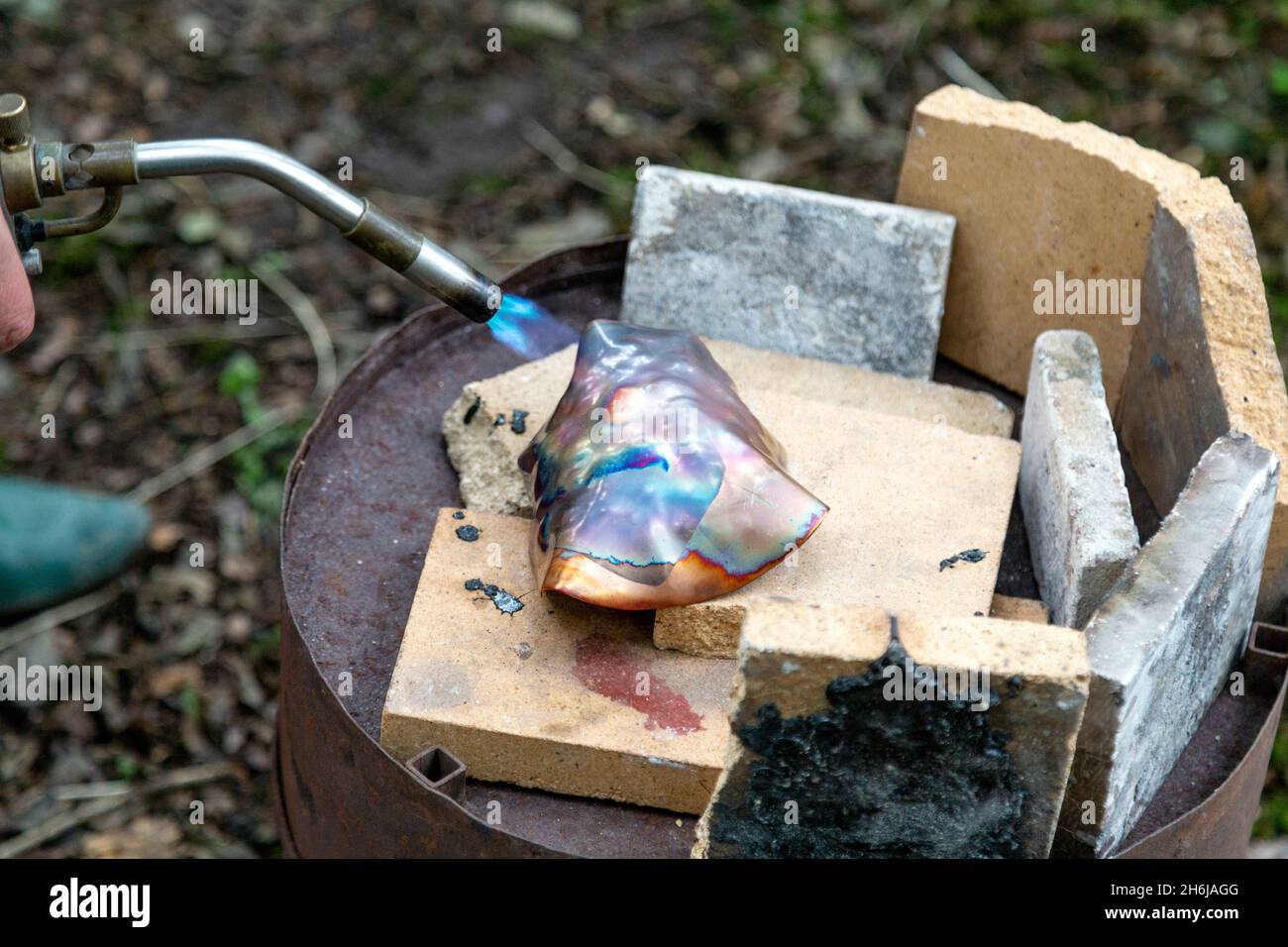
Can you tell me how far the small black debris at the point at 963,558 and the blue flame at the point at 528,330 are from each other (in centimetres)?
95

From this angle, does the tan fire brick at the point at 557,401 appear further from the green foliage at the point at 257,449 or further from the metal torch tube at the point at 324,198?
the green foliage at the point at 257,449

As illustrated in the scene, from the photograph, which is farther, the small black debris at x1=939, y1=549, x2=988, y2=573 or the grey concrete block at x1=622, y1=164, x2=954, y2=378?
the grey concrete block at x1=622, y1=164, x2=954, y2=378

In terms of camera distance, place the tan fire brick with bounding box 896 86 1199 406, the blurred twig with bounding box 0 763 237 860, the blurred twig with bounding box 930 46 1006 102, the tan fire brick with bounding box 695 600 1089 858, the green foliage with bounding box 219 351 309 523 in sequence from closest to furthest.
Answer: the tan fire brick with bounding box 695 600 1089 858
the tan fire brick with bounding box 896 86 1199 406
the blurred twig with bounding box 0 763 237 860
the green foliage with bounding box 219 351 309 523
the blurred twig with bounding box 930 46 1006 102

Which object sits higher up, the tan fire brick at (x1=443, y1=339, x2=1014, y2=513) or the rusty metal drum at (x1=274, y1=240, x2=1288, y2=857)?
the tan fire brick at (x1=443, y1=339, x2=1014, y2=513)

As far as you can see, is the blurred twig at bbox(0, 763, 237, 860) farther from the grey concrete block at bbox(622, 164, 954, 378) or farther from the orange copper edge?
the orange copper edge

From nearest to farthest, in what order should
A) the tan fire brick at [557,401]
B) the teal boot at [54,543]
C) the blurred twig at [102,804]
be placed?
the teal boot at [54,543], the tan fire brick at [557,401], the blurred twig at [102,804]

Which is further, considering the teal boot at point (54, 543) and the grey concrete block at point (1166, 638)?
the grey concrete block at point (1166, 638)

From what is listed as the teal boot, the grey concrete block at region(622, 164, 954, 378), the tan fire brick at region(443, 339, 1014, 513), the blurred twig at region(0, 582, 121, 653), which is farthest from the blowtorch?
the blurred twig at region(0, 582, 121, 653)

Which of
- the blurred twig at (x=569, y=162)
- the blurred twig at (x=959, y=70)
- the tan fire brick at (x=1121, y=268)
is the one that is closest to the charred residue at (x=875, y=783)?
the tan fire brick at (x=1121, y=268)

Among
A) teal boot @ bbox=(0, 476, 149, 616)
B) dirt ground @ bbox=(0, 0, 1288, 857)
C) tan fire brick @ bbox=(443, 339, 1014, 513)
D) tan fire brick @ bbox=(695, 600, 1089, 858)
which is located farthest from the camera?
dirt ground @ bbox=(0, 0, 1288, 857)

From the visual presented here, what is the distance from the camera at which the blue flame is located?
2.90 meters

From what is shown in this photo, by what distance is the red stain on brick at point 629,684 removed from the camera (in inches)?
84.9

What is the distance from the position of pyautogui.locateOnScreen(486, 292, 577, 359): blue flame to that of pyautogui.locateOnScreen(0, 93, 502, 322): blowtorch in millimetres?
428

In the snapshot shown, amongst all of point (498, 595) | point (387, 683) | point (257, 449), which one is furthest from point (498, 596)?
point (257, 449)
